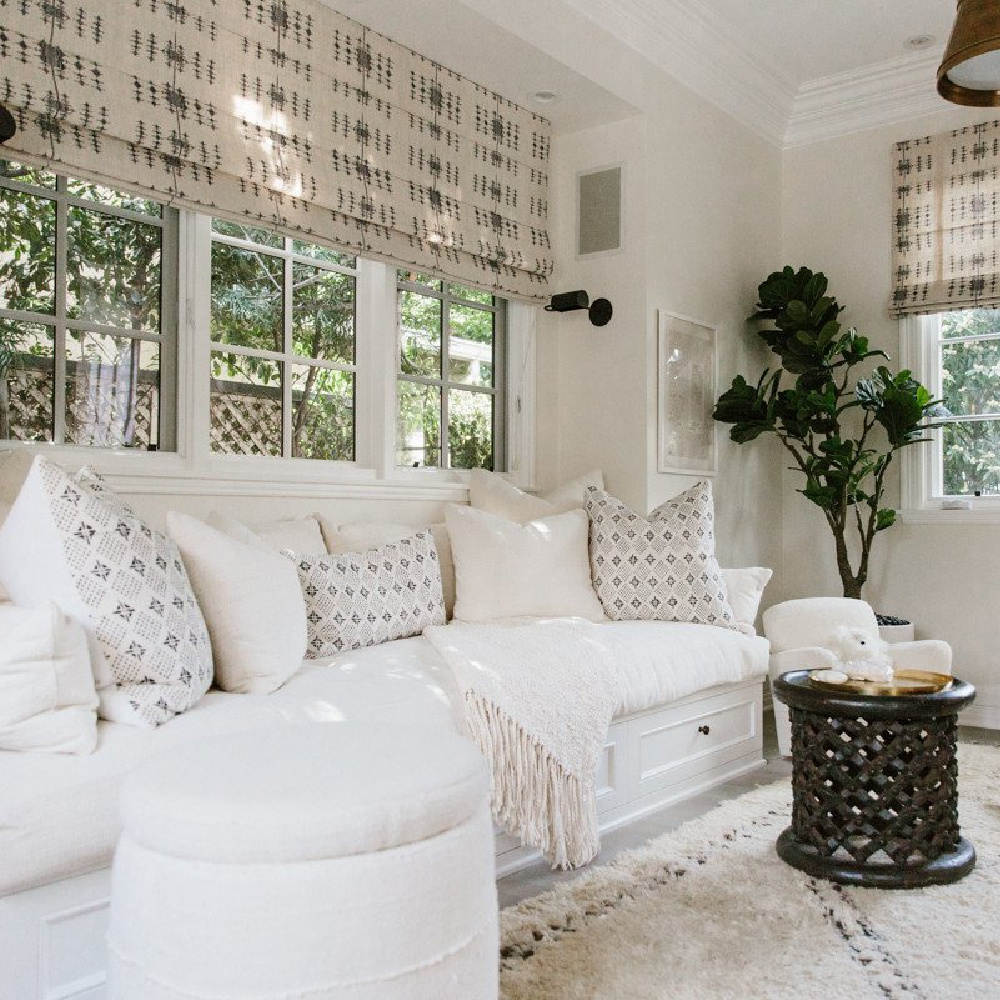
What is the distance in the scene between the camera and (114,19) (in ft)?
8.67

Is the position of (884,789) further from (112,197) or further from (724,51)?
(724,51)

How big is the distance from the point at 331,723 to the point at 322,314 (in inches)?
Answer: 82.7

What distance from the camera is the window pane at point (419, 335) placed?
3.86 m

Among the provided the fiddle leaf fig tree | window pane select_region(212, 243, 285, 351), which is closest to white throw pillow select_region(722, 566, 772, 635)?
the fiddle leaf fig tree

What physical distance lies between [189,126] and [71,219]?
41cm

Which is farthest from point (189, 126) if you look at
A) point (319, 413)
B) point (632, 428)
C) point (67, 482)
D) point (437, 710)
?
point (632, 428)

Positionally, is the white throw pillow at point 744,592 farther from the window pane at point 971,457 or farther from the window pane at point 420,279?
the window pane at point 420,279

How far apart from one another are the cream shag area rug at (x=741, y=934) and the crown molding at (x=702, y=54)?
3.03 meters

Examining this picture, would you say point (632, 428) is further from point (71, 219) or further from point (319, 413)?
point (71, 219)

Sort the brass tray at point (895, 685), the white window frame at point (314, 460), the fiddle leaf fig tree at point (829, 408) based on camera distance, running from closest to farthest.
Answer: the brass tray at point (895, 685) → the white window frame at point (314, 460) → the fiddle leaf fig tree at point (829, 408)

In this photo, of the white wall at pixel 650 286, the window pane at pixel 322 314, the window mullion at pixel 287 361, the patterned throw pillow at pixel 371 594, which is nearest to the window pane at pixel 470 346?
the white wall at pixel 650 286

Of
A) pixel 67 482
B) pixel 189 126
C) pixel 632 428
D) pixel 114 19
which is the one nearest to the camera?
pixel 67 482

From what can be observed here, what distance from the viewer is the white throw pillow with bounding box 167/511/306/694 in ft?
7.55

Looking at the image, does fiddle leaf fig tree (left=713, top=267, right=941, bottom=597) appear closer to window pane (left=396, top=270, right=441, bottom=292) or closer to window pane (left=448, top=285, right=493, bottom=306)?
window pane (left=448, top=285, right=493, bottom=306)
